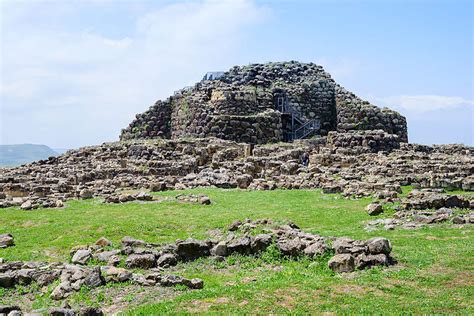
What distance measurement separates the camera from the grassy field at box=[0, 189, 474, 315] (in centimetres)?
1147

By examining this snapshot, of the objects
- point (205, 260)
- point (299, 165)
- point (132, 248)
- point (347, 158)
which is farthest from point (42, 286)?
point (347, 158)

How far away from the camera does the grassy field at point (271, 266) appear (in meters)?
11.5

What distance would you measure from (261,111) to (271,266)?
38409 millimetres

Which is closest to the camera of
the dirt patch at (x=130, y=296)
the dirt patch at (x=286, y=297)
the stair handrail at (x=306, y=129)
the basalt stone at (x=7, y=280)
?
the dirt patch at (x=286, y=297)

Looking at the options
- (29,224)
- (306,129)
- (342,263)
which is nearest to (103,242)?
(29,224)

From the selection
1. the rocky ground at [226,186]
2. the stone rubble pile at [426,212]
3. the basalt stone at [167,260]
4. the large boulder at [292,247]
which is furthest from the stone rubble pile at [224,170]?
the basalt stone at [167,260]

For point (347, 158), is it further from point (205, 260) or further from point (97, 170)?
point (205, 260)

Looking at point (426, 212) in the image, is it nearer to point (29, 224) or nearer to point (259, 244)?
point (259, 244)

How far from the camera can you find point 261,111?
173 ft

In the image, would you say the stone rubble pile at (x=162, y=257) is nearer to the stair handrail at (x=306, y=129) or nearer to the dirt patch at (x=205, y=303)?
the dirt patch at (x=205, y=303)

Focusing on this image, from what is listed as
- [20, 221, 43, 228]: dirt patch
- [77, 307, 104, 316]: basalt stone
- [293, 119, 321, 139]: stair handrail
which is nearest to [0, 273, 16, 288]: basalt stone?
[77, 307, 104, 316]: basalt stone

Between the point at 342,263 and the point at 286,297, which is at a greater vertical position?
the point at 342,263

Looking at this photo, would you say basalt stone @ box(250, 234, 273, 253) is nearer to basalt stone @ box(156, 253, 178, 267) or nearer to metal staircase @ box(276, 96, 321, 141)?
basalt stone @ box(156, 253, 178, 267)

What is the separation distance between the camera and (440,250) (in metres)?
15.3
